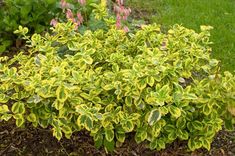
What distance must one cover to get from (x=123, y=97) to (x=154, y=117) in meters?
0.40

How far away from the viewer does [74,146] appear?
12.9 ft

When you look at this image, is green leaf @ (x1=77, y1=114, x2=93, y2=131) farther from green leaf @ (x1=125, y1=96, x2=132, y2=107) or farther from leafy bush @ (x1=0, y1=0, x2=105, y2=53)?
leafy bush @ (x1=0, y1=0, x2=105, y2=53)

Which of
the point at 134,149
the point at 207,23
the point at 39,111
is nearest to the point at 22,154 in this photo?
the point at 39,111

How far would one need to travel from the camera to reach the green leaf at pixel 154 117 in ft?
10.8

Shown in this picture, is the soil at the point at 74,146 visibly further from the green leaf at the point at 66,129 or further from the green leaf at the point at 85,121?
the green leaf at the point at 85,121

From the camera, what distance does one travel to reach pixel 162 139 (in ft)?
11.8

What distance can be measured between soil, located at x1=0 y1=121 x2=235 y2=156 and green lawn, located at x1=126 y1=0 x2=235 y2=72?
5.63 feet

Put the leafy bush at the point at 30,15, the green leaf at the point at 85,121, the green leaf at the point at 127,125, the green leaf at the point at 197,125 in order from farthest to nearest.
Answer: the leafy bush at the point at 30,15 → the green leaf at the point at 197,125 → the green leaf at the point at 127,125 → the green leaf at the point at 85,121

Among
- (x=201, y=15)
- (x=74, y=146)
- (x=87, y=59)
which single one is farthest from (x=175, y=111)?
(x=201, y=15)

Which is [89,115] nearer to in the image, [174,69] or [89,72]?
[89,72]

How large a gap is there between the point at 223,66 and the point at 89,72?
2125mm

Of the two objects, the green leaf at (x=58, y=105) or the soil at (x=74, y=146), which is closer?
the green leaf at (x=58, y=105)

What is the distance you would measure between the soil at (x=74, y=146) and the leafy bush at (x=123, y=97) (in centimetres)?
18

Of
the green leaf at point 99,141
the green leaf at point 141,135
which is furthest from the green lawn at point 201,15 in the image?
the green leaf at point 99,141
